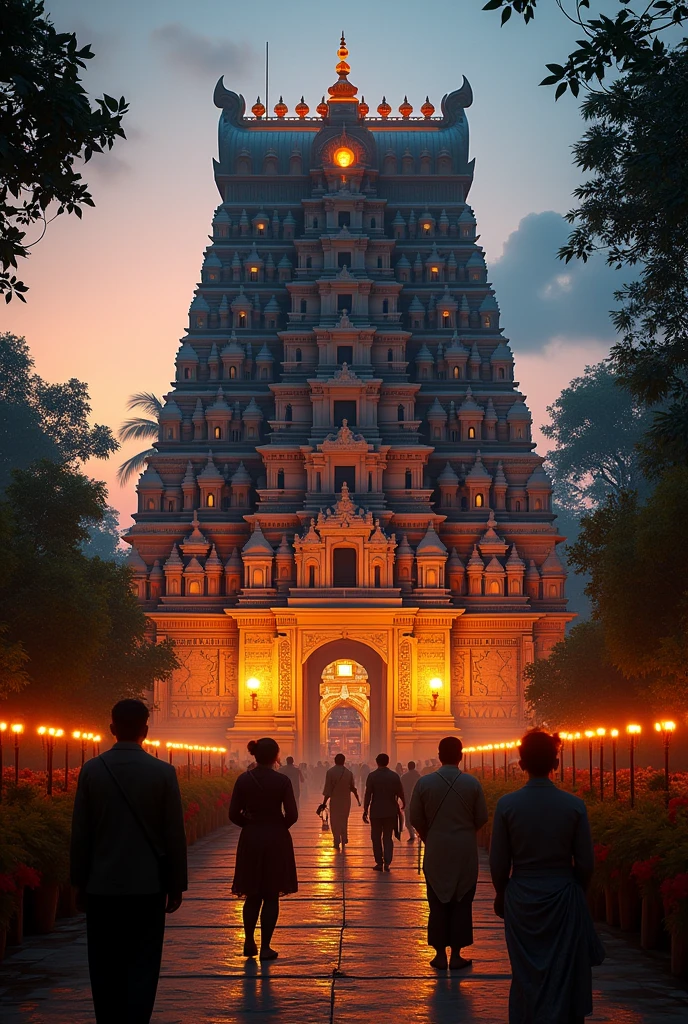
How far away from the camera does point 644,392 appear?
29.5 m

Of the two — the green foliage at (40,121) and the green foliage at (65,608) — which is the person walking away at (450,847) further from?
the green foliage at (65,608)

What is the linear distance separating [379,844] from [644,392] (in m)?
11.7

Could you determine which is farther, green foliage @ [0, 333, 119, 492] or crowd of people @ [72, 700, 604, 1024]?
green foliage @ [0, 333, 119, 492]

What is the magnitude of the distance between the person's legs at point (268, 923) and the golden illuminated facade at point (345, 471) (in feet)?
155

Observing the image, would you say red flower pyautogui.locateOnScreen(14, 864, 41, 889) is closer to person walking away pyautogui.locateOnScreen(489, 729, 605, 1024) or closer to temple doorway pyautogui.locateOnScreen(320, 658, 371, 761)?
person walking away pyautogui.locateOnScreen(489, 729, 605, 1024)

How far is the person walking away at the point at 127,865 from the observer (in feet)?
28.6

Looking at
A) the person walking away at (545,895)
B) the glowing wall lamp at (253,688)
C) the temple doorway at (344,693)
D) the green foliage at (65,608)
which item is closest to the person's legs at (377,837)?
the green foliage at (65,608)

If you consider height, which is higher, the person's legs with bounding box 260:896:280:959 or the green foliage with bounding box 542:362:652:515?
the green foliage with bounding box 542:362:652:515

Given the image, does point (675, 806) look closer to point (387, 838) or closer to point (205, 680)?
point (387, 838)

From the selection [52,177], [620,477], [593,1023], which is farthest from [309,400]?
[593,1023]

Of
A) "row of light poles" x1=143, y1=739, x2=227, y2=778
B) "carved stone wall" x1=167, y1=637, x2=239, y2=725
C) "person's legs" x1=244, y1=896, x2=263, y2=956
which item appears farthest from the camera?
"carved stone wall" x1=167, y1=637, x2=239, y2=725

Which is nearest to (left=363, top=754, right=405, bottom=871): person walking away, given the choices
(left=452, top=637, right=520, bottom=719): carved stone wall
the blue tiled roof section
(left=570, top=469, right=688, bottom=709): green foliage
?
(left=570, top=469, right=688, bottom=709): green foliage

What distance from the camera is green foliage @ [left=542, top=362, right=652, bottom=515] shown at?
319 feet

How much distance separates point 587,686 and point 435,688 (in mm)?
16347
